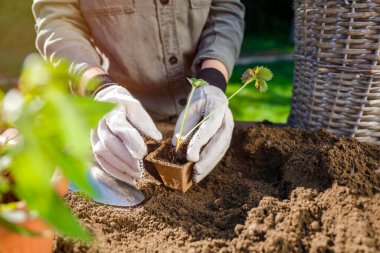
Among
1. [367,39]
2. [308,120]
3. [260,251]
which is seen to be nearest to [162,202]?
[260,251]

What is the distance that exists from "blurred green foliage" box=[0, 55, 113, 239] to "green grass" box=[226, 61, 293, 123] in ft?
8.27

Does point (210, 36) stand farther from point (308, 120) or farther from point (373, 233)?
point (373, 233)

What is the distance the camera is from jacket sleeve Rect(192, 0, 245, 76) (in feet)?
5.51

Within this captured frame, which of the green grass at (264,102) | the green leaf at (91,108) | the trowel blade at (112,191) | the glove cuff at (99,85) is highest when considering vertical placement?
the green leaf at (91,108)

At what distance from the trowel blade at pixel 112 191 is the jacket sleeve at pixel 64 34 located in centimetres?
51

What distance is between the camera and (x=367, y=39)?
4.07ft

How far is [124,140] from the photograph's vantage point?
1.20 m

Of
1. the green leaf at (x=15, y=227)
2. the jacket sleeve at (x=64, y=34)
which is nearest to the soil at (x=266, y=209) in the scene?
the green leaf at (x=15, y=227)

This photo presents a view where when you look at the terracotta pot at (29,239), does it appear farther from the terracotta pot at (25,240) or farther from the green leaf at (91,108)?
the green leaf at (91,108)

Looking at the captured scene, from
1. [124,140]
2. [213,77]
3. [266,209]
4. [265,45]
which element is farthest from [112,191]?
[265,45]

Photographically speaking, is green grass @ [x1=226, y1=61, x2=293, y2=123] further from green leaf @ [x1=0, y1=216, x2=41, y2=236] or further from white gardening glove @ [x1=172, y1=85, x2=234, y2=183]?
green leaf @ [x1=0, y1=216, x2=41, y2=236]

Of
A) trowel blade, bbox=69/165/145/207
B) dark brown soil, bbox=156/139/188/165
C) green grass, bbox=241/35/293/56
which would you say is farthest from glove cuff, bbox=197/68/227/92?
green grass, bbox=241/35/293/56

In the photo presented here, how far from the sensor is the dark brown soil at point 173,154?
1.18 meters

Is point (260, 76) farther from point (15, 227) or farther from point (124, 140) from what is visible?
point (15, 227)
